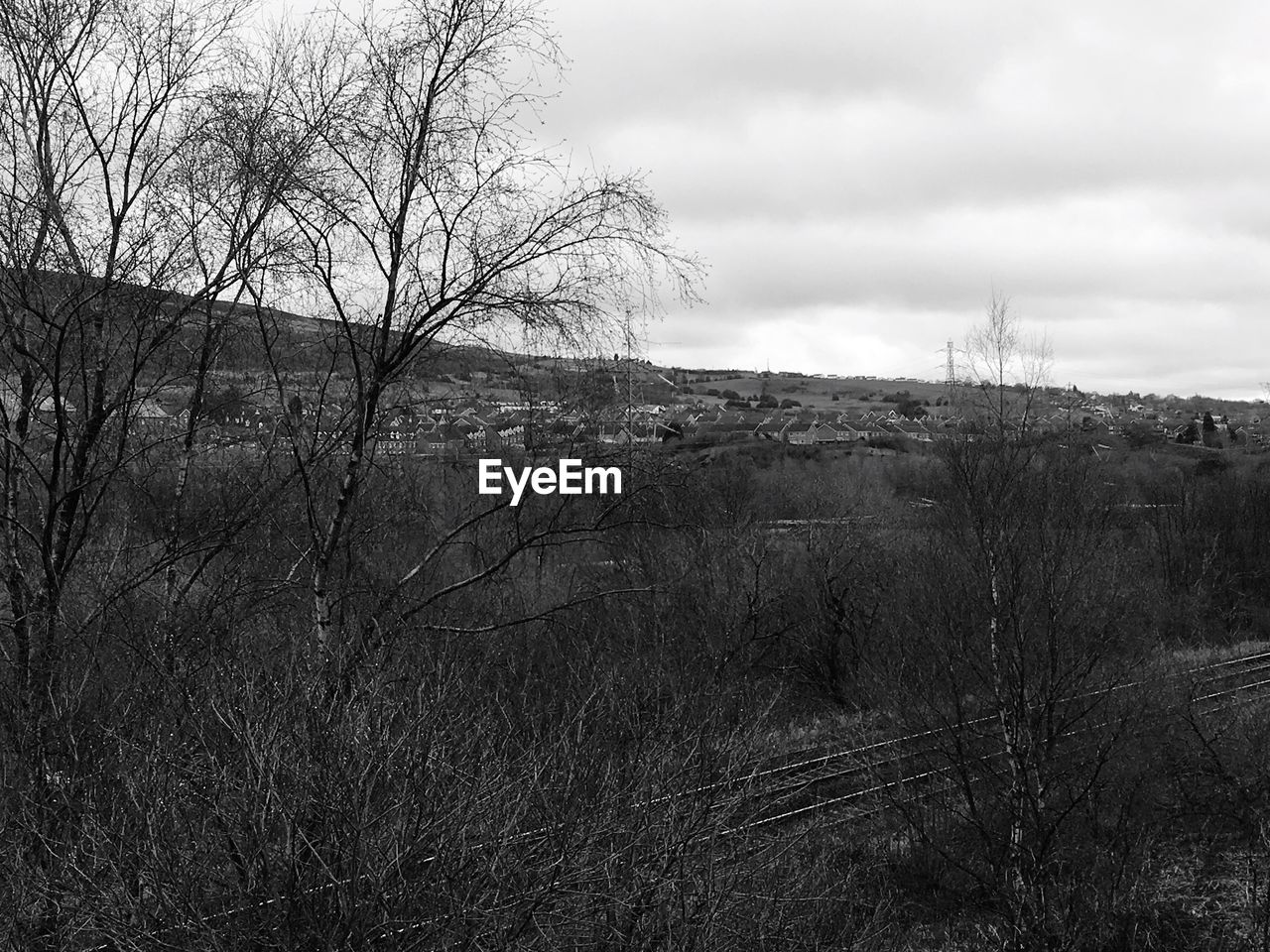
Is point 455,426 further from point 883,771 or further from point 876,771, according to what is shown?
point 883,771

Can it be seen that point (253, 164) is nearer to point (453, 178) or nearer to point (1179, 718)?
point (453, 178)

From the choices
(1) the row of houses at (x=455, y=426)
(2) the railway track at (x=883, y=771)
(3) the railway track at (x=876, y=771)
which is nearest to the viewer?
(1) the row of houses at (x=455, y=426)

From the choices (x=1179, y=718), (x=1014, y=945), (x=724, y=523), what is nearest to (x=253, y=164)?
(x=1014, y=945)

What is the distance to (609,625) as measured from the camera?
25.2 m

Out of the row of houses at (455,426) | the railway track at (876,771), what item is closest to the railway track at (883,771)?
the railway track at (876,771)

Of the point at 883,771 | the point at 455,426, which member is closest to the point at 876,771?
the point at 883,771

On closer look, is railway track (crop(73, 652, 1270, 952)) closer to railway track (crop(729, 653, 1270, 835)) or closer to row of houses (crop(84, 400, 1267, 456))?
railway track (crop(729, 653, 1270, 835))

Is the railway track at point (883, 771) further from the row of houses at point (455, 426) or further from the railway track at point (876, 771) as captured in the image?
the row of houses at point (455, 426)

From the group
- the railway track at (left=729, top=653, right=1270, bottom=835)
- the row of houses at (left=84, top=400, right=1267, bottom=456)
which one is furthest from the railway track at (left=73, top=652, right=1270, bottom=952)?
the row of houses at (left=84, top=400, right=1267, bottom=456)

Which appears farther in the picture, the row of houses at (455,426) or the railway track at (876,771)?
the railway track at (876,771)

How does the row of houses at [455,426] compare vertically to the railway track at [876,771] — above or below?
above

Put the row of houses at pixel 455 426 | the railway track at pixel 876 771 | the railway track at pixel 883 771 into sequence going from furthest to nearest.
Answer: the railway track at pixel 883 771, the railway track at pixel 876 771, the row of houses at pixel 455 426

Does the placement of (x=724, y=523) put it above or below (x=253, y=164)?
below

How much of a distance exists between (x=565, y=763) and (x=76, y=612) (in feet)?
16.5
